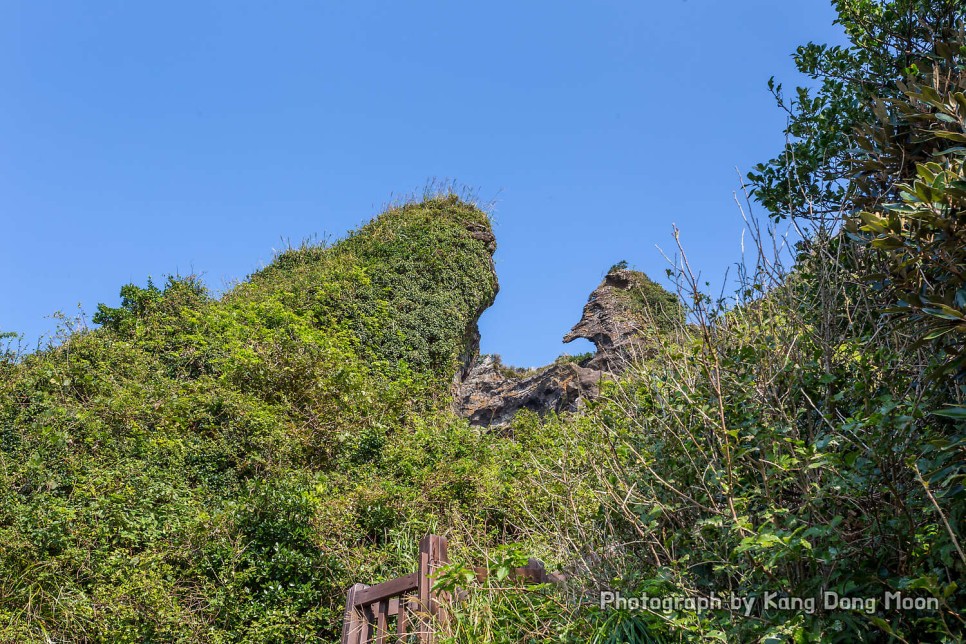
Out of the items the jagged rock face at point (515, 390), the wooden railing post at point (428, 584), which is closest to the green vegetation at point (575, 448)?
the wooden railing post at point (428, 584)

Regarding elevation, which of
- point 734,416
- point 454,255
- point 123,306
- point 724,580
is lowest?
point 724,580

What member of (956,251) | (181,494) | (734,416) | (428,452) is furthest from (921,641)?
(181,494)

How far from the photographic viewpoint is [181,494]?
7234 millimetres

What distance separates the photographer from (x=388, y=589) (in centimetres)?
498

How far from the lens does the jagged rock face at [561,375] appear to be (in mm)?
13031

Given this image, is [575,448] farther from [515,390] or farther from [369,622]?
[515,390]

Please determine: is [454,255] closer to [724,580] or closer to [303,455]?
[303,455]

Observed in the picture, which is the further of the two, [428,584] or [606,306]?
[606,306]

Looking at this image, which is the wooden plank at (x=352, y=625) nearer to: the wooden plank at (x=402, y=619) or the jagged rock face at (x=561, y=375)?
the wooden plank at (x=402, y=619)

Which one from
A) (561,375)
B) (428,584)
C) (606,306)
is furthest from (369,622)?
(606,306)

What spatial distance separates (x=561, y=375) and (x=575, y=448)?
8164mm

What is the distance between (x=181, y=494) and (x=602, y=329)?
8.69 meters

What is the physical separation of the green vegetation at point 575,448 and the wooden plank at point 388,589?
36 cm

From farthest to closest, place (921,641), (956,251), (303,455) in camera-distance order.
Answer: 1. (303,455)
2. (921,641)
3. (956,251)
